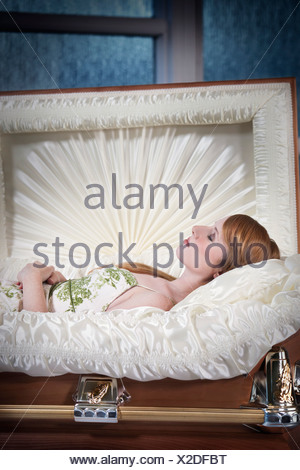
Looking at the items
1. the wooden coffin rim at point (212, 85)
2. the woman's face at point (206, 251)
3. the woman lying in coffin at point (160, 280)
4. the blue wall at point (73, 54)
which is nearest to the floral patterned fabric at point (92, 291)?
the woman lying in coffin at point (160, 280)

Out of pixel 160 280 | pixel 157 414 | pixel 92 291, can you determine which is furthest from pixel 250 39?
pixel 157 414

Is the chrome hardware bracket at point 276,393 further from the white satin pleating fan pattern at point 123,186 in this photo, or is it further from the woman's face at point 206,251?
the white satin pleating fan pattern at point 123,186

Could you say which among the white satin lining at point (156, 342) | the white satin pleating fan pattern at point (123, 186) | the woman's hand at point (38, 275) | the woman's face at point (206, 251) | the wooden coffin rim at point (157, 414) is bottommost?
the wooden coffin rim at point (157, 414)

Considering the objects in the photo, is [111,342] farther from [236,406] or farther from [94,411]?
[236,406]

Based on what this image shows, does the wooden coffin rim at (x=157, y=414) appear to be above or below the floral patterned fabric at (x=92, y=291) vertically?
below

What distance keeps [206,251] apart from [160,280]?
14 cm

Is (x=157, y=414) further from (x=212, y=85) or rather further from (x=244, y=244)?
(x=212, y=85)

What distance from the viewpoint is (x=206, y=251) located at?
1093mm

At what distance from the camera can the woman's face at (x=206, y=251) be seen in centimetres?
108

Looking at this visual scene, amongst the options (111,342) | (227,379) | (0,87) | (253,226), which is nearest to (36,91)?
(0,87)

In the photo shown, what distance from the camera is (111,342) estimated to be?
2.55 ft

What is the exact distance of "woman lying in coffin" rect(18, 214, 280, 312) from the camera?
40.9 inches

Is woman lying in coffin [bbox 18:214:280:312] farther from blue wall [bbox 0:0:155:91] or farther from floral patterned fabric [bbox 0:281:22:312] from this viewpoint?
blue wall [bbox 0:0:155:91]

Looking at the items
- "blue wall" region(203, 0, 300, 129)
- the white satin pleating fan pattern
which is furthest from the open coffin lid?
"blue wall" region(203, 0, 300, 129)
